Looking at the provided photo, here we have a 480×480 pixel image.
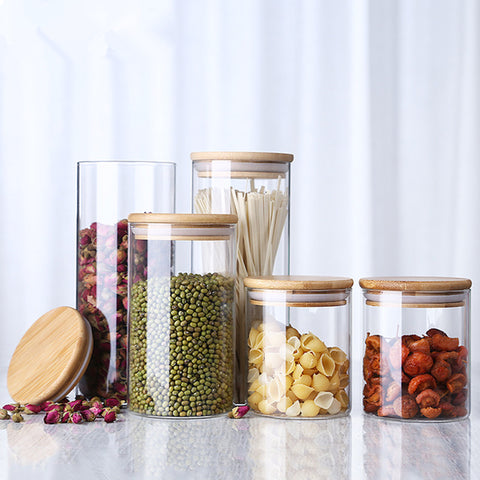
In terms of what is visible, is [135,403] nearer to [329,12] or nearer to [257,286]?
[257,286]

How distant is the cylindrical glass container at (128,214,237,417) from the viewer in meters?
1.04

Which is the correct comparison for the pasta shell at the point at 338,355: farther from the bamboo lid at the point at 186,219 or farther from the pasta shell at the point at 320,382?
the bamboo lid at the point at 186,219

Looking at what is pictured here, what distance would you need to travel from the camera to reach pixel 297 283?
1042 mm

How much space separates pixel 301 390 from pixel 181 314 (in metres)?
0.19

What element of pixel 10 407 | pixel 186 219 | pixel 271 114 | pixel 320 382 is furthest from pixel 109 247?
pixel 271 114

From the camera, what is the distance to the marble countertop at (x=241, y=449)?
32.8 inches

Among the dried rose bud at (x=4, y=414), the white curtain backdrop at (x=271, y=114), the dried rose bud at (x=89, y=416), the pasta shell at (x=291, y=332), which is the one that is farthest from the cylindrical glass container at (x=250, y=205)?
the white curtain backdrop at (x=271, y=114)

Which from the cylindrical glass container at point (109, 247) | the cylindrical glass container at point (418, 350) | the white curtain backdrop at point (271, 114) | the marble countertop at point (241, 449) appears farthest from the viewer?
the white curtain backdrop at point (271, 114)

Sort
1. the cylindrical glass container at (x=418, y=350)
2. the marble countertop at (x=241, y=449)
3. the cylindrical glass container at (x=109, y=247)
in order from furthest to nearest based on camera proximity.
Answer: the cylindrical glass container at (x=109, y=247) → the cylindrical glass container at (x=418, y=350) → the marble countertop at (x=241, y=449)

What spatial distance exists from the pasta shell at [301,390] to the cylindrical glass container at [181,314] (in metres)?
0.10

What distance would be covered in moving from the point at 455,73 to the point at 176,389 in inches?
44.8

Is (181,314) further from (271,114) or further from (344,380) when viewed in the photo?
(271,114)

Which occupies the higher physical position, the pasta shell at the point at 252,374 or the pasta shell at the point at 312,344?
the pasta shell at the point at 312,344

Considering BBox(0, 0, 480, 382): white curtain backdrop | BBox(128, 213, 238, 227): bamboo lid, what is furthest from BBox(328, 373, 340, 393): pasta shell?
BBox(0, 0, 480, 382): white curtain backdrop
